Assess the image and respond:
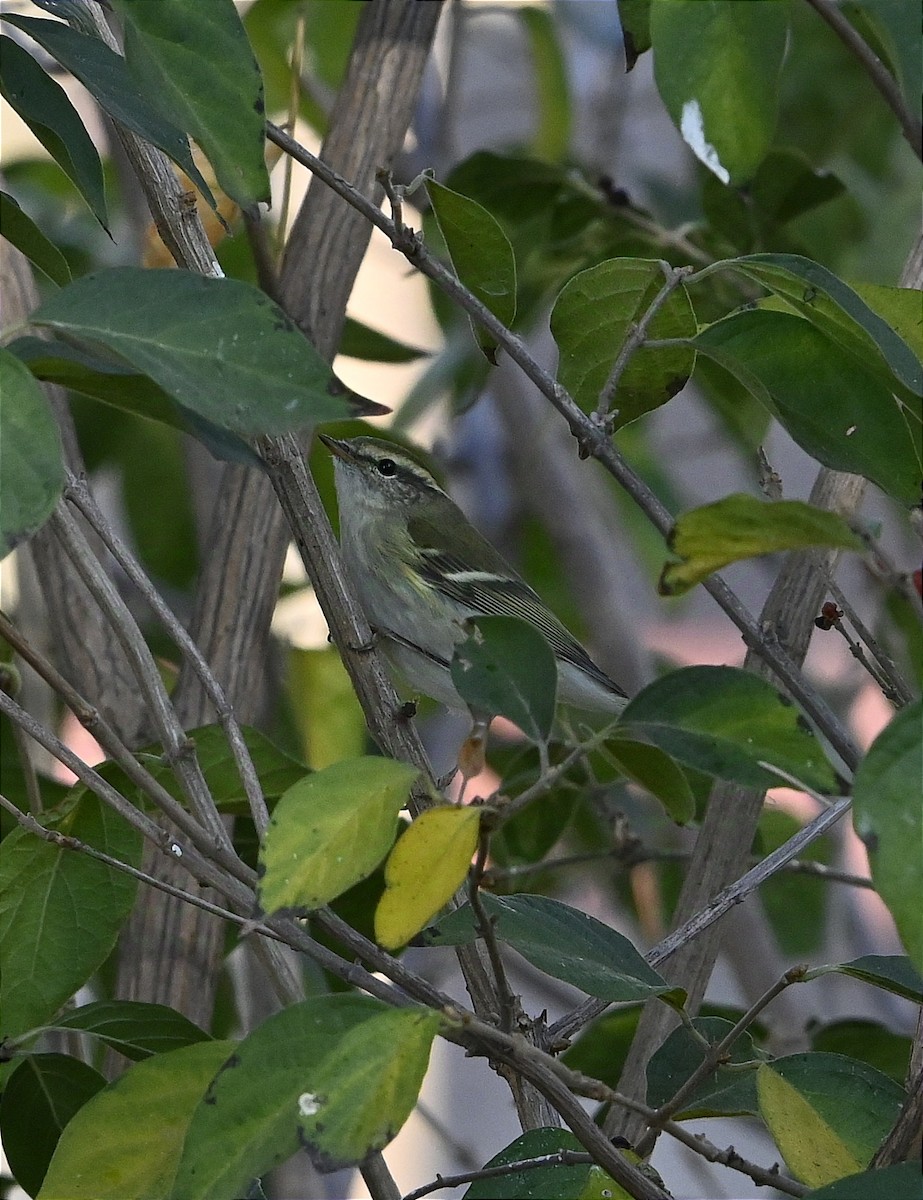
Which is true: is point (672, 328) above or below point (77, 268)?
below

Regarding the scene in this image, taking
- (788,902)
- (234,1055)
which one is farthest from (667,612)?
(234,1055)

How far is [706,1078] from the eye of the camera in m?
0.87

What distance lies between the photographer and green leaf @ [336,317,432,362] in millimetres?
1709

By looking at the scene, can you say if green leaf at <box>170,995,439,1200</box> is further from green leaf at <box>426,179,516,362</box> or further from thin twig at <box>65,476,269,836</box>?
green leaf at <box>426,179,516,362</box>

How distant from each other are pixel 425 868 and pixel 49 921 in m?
0.41

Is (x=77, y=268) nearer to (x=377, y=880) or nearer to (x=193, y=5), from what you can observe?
(x=377, y=880)

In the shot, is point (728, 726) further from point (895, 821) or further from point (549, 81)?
point (549, 81)

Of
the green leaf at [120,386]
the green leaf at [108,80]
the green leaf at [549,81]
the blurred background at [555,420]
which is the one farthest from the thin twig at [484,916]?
the green leaf at [549,81]

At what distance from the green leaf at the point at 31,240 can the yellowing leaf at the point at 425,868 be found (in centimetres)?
47

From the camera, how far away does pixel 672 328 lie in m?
0.94

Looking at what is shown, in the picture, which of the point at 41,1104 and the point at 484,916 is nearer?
the point at 484,916

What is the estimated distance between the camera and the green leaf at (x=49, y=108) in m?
0.87

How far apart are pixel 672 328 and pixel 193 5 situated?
15.4 inches

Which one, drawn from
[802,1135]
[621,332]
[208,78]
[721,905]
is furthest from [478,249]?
[802,1135]
